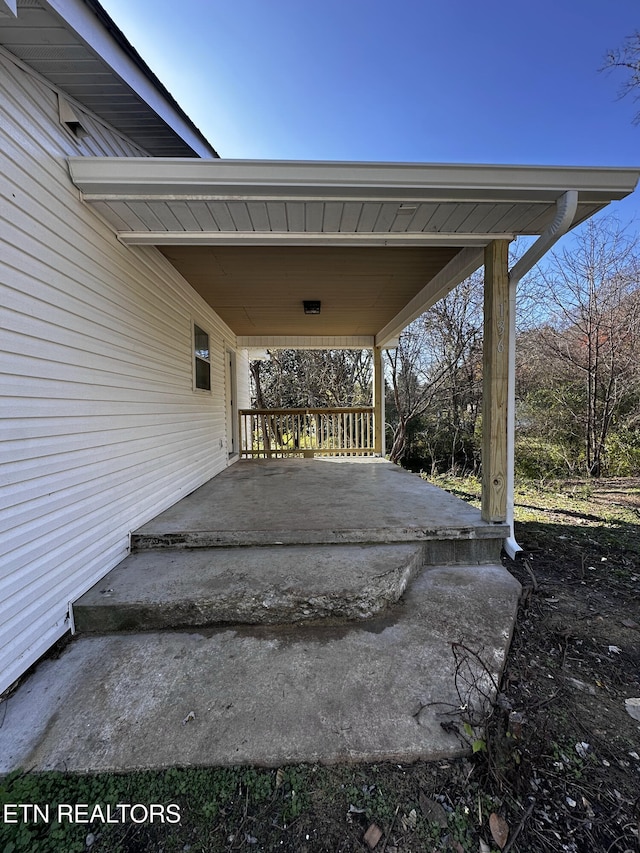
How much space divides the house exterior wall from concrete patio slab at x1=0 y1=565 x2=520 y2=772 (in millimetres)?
343

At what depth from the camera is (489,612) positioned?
6.99 ft

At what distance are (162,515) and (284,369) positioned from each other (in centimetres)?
1083

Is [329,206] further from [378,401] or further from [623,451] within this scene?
[623,451]

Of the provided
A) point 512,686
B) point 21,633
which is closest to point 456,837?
point 512,686

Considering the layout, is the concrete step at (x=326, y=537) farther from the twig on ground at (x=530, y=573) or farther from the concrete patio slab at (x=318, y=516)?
the twig on ground at (x=530, y=573)

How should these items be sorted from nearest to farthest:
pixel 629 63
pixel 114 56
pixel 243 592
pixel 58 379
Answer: pixel 114 56
pixel 58 379
pixel 243 592
pixel 629 63

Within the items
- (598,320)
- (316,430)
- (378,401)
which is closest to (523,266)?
(378,401)

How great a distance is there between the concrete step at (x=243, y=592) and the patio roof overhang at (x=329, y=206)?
2341 mm

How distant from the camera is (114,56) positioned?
1840 mm

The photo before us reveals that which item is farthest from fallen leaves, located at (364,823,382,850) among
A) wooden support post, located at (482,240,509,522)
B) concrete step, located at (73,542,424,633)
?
wooden support post, located at (482,240,509,522)

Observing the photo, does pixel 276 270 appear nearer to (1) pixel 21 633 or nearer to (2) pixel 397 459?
(1) pixel 21 633

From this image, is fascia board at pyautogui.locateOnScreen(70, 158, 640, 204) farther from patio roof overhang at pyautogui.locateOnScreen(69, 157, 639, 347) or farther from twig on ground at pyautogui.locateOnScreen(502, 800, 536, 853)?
twig on ground at pyautogui.locateOnScreen(502, 800, 536, 853)

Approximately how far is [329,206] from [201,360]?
10.4 ft

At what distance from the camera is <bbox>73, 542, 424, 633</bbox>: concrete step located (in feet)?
6.56
